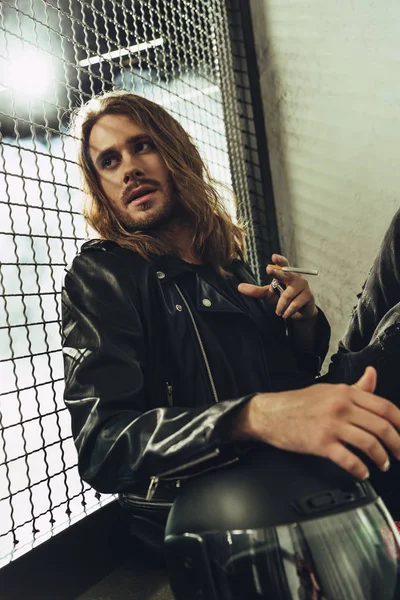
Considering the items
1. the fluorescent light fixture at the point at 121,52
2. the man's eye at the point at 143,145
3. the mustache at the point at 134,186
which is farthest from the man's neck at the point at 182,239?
the fluorescent light fixture at the point at 121,52

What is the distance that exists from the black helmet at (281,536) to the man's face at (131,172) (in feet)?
2.53

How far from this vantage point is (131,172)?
4.67 feet

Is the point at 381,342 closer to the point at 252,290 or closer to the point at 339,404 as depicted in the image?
the point at 252,290

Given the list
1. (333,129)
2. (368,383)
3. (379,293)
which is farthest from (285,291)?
(333,129)

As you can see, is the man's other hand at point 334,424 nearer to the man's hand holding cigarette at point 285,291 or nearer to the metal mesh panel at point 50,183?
the man's hand holding cigarette at point 285,291

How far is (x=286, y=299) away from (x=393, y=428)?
527mm

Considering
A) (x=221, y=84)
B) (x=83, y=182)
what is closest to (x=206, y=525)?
(x=83, y=182)

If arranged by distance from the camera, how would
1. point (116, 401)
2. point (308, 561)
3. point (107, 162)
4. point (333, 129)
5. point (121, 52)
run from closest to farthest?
point (308, 561), point (116, 401), point (107, 162), point (121, 52), point (333, 129)

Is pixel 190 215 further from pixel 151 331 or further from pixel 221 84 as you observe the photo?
pixel 221 84

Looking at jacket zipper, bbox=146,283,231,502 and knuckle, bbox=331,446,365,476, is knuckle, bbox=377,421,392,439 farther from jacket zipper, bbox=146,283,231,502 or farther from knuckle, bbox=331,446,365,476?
jacket zipper, bbox=146,283,231,502

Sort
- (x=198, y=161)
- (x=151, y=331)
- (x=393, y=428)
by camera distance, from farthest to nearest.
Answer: (x=198, y=161)
(x=151, y=331)
(x=393, y=428)

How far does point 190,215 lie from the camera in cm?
152

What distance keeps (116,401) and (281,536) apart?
1.13 ft

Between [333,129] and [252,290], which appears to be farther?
[333,129]
